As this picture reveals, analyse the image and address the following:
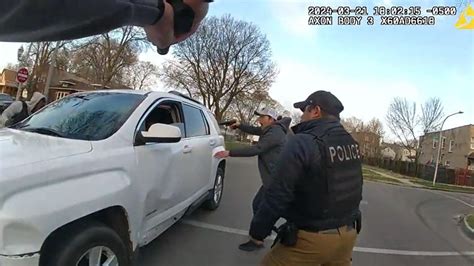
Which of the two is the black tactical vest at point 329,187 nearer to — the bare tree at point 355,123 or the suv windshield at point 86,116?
the suv windshield at point 86,116

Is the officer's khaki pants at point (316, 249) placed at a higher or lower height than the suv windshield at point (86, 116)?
lower

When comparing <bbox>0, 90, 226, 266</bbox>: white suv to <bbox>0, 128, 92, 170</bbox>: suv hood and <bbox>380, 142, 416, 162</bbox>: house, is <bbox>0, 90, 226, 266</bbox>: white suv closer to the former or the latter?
<bbox>0, 128, 92, 170</bbox>: suv hood

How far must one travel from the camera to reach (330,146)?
2498 millimetres

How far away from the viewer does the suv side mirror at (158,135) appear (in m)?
3.23

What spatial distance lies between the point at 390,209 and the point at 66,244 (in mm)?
8691

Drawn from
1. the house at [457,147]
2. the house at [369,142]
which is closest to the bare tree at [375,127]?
Result: the house at [369,142]

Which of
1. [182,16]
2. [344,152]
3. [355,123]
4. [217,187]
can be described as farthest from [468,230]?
[355,123]

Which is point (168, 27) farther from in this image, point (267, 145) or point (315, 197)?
point (267, 145)

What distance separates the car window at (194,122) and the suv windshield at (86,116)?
42.3 inches

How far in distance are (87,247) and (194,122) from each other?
115 inches

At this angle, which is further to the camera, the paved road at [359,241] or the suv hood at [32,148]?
the paved road at [359,241]

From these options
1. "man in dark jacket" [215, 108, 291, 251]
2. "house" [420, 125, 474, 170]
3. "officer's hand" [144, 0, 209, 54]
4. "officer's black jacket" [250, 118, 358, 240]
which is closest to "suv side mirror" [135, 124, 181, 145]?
"officer's black jacket" [250, 118, 358, 240]

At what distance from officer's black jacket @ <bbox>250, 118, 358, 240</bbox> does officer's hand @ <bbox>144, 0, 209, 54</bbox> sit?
1461mm

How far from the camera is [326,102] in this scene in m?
2.71
